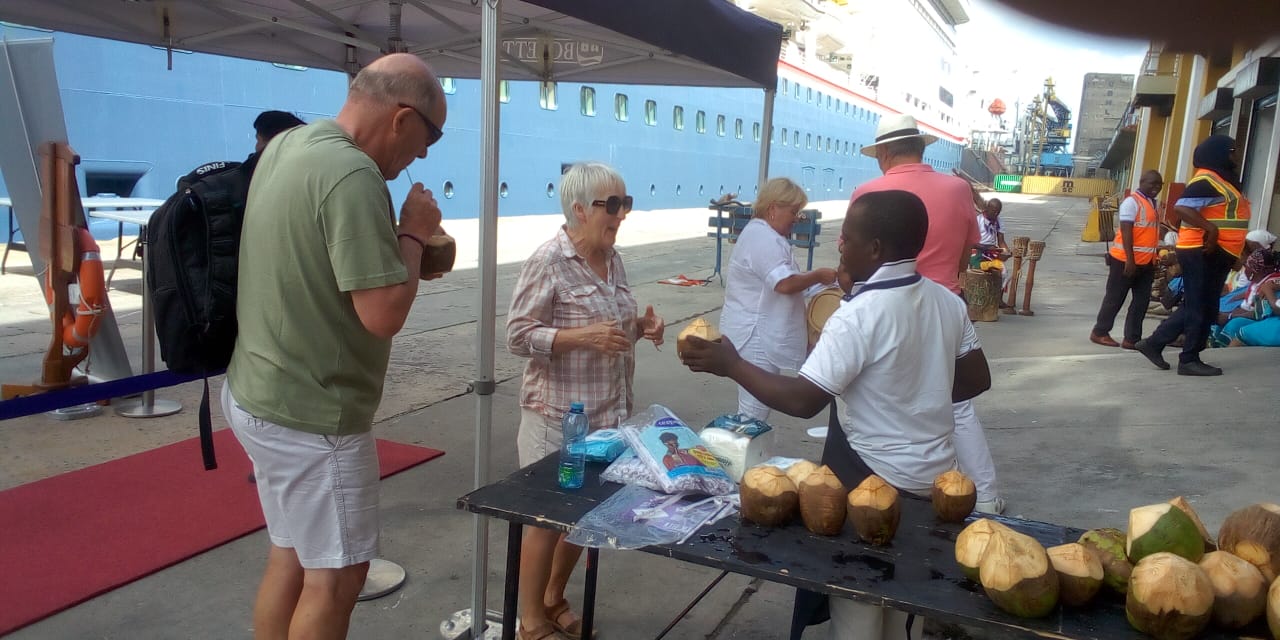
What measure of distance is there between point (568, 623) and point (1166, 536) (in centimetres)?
200

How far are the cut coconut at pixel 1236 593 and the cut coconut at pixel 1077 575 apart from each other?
19 cm

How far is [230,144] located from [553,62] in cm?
1170

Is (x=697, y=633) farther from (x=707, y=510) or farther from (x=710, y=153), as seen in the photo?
(x=710, y=153)

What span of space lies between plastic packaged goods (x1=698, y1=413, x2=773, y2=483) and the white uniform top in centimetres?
160

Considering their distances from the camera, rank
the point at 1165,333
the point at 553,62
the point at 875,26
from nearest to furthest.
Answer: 1. the point at 875,26
2. the point at 553,62
3. the point at 1165,333

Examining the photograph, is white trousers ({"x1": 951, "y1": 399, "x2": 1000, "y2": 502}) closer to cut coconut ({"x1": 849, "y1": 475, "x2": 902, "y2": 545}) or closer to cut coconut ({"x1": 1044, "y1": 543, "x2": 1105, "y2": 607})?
cut coconut ({"x1": 849, "y1": 475, "x2": 902, "y2": 545})

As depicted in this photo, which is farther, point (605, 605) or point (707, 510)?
point (605, 605)

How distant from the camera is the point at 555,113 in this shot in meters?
23.1

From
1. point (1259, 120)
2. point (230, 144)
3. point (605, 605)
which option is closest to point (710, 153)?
point (230, 144)

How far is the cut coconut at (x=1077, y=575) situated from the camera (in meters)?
1.63

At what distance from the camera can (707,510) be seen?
6.91ft

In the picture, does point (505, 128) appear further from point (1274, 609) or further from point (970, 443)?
point (1274, 609)

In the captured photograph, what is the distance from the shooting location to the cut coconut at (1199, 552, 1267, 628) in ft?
5.11

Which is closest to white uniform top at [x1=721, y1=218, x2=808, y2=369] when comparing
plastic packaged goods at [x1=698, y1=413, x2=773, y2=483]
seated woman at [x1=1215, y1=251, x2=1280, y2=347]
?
plastic packaged goods at [x1=698, y1=413, x2=773, y2=483]
